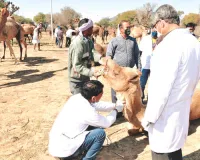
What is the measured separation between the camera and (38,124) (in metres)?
5.06

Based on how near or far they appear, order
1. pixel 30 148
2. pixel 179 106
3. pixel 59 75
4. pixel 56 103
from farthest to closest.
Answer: pixel 59 75, pixel 56 103, pixel 30 148, pixel 179 106

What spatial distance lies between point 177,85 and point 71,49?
7.16 feet

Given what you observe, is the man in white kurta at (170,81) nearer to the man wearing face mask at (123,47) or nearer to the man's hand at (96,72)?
the man's hand at (96,72)

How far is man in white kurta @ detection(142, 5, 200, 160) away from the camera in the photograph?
2.00 m

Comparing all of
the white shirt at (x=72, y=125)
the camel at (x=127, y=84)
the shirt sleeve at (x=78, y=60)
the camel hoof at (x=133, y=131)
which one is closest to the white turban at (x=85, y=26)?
the shirt sleeve at (x=78, y=60)

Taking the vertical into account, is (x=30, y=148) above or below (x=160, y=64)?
below

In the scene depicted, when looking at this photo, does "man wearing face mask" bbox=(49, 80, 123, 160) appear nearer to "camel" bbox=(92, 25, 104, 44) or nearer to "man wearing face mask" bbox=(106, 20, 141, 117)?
"man wearing face mask" bbox=(106, 20, 141, 117)

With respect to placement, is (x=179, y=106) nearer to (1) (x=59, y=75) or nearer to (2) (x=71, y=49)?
(2) (x=71, y=49)

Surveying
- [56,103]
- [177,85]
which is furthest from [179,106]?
[56,103]

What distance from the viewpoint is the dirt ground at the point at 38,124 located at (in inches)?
156

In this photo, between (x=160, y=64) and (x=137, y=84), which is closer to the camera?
(x=160, y=64)

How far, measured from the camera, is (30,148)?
4.13m

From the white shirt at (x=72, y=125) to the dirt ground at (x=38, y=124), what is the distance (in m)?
0.82

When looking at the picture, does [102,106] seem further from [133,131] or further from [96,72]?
[133,131]
